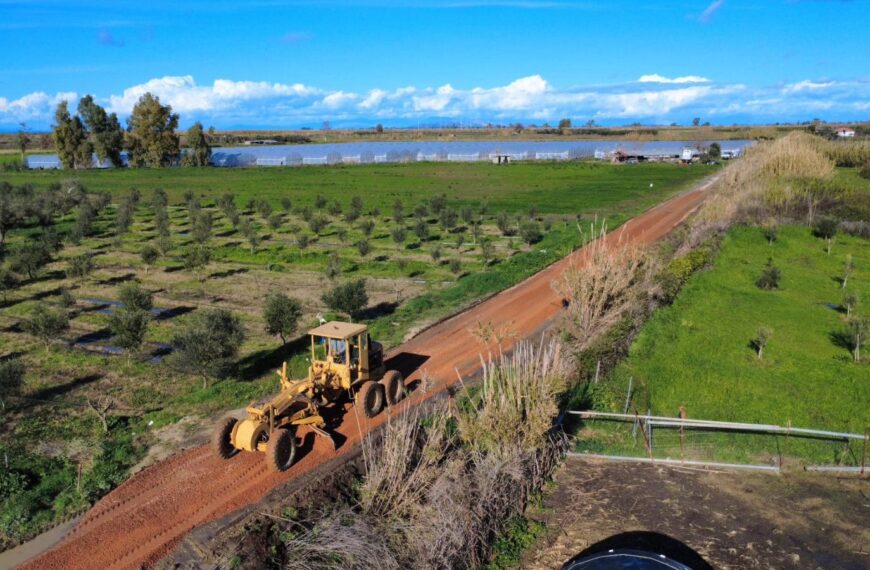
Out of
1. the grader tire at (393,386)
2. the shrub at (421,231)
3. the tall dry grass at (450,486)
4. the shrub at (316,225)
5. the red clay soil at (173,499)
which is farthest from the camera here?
the shrub at (316,225)

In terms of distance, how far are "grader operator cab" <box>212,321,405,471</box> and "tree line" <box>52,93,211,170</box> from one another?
10772 cm

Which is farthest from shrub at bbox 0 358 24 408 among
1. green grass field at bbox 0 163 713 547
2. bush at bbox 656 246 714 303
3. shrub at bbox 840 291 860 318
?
shrub at bbox 840 291 860 318

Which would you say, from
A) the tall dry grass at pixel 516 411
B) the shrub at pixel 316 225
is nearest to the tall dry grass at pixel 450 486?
the tall dry grass at pixel 516 411

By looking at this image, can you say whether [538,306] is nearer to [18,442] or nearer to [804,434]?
[804,434]

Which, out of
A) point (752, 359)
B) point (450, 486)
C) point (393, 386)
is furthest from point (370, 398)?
point (752, 359)

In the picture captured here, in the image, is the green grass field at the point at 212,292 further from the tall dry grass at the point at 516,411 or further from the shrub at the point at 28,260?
the tall dry grass at the point at 516,411

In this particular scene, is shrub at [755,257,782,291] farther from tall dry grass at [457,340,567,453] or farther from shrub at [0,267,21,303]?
shrub at [0,267,21,303]

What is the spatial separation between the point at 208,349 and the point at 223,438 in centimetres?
497

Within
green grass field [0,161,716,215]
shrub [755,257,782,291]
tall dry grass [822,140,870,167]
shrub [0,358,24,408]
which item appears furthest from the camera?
tall dry grass [822,140,870,167]

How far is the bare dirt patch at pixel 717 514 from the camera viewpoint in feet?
38.8

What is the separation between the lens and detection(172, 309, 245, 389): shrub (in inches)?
723

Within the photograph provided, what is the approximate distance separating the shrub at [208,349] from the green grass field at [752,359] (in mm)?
11654

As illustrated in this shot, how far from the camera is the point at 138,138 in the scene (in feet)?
374

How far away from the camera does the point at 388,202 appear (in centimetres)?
6300
